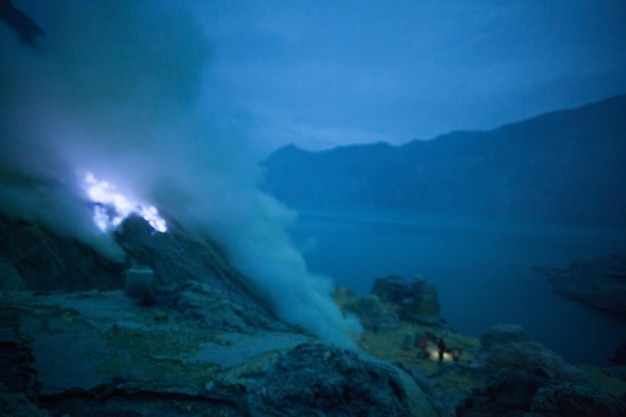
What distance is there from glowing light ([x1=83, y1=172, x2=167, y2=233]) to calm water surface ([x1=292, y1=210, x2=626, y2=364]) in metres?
19.2

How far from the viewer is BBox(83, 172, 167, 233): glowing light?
1328 cm

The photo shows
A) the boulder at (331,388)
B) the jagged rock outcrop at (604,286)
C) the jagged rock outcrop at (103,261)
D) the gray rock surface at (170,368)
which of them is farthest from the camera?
the jagged rock outcrop at (103,261)

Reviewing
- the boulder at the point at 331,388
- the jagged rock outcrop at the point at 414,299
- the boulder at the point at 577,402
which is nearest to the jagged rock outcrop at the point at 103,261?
the boulder at the point at 331,388

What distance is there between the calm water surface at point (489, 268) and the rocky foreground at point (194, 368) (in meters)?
7.90

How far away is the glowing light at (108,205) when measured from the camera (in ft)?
43.6

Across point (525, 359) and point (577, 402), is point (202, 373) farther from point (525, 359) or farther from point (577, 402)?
point (525, 359)

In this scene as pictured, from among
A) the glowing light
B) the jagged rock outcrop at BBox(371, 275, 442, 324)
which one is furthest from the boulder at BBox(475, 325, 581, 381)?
the glowing light

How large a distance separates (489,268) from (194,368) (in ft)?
198

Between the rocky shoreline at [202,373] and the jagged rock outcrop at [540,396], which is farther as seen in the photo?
the rocky shoreline at [202,373]

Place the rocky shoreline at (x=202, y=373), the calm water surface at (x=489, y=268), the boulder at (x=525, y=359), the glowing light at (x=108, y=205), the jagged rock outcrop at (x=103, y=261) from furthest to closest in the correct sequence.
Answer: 1. the calm water surface at (x=489, y=268)
2. the glowing light at (x=108, y=205)
3. the jagged rock outcrop at (x=103, y=261)
4. the boulder at (x=525, y=359)
5. the rocky shoreline at (x=202, y=373)

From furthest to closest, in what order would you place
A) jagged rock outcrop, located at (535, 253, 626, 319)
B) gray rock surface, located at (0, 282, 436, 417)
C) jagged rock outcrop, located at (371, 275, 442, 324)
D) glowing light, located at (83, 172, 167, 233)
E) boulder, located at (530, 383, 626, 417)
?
jagged rock outcrop, located at (371, 275, 442, 324)
glowing light, located at (83, 172, 167, 233)
jagged rock outcrop, located at (535, 253, 626, 319)
gray rock surface, located at (0, 282, 436, 417)
boulder, located at (530, 383, 626, 417)

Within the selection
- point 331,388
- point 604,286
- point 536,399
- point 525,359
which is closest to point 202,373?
point 331,388

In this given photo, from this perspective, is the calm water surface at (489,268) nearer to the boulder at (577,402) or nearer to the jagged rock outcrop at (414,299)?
the jagged rock outcrop at (414,299)

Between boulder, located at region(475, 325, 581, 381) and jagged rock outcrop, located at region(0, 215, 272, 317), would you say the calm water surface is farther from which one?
jagged rock outcrop, located at region(0, 215, 272, 317)
